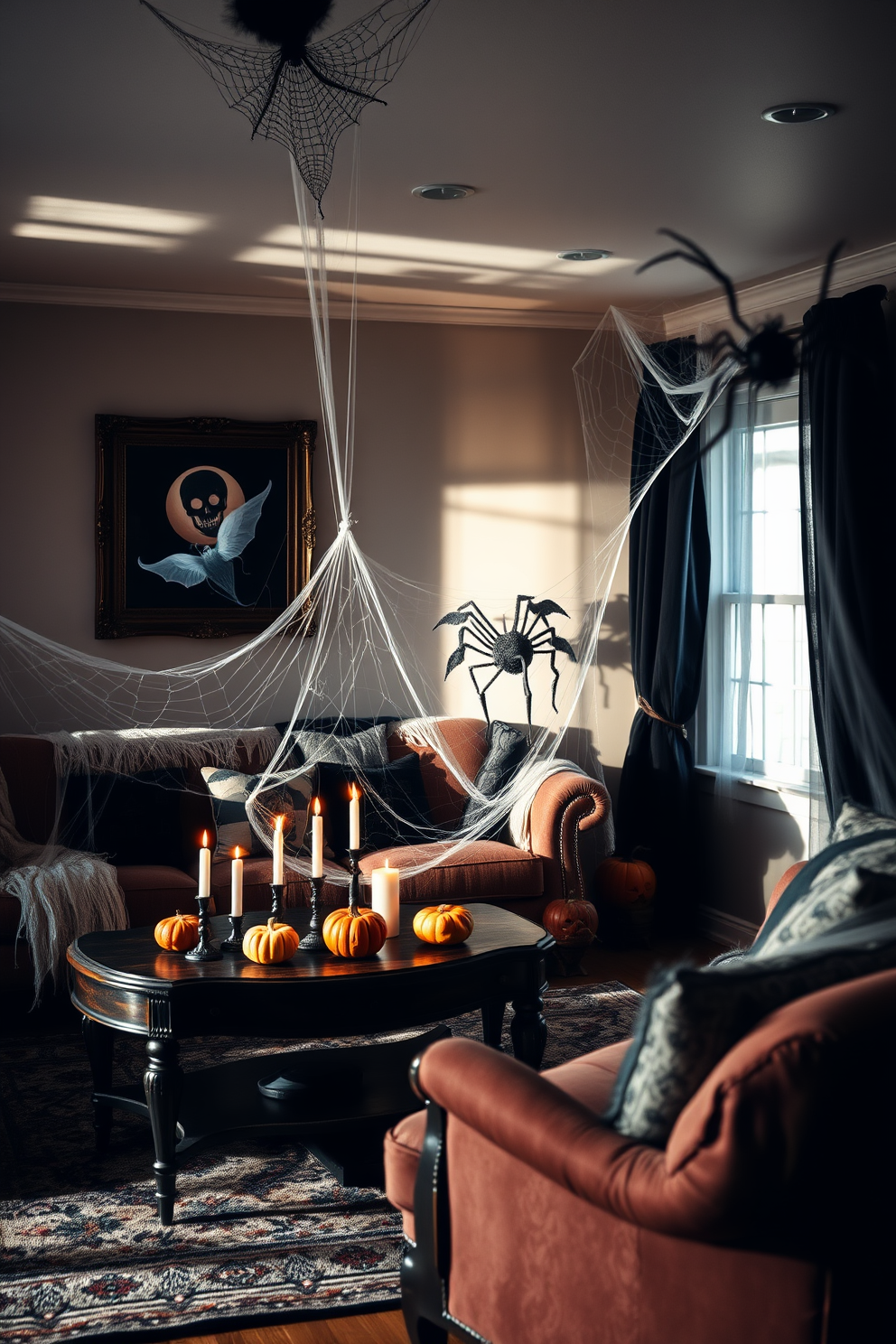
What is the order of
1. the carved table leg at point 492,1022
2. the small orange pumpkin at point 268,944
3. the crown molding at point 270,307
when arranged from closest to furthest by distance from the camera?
the small orange pumpkin at point 268,944, the carved table leg at point 492,1022, the crown molding at point 270,307

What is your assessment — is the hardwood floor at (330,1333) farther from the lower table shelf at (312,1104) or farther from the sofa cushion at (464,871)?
the sofa cushion at (464,871)

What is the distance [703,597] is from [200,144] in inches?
105

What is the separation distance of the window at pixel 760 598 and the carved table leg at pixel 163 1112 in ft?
8.97

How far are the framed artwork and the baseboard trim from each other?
215 cm

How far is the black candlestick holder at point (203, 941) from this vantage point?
2818mm

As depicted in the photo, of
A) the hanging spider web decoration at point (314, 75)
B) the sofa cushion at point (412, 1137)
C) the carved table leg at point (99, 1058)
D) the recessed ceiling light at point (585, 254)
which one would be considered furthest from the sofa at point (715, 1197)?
the recessed ceiling light at point (585, 254)

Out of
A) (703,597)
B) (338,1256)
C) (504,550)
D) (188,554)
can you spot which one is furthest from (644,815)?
(338,1256)

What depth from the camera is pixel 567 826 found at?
4457mm

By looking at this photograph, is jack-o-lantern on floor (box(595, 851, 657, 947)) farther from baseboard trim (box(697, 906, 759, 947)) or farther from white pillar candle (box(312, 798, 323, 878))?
white pillar candle (box(312, 798, 323, 878))

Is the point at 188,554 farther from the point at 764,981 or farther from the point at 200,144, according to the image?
the point at 764,981

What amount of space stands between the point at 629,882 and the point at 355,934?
2.19 m

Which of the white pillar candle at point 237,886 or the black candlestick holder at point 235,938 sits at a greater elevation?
the white pillar candle at point 237,886

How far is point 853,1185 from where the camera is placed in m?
1.48

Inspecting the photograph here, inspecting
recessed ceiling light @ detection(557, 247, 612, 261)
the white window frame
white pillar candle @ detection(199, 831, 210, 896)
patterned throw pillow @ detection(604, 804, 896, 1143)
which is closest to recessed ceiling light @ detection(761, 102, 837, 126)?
recessed ceiling light @ detection(557, 247, 612, 261)
